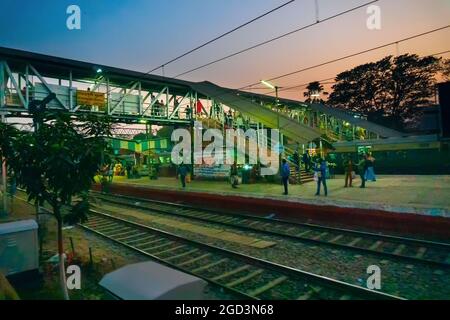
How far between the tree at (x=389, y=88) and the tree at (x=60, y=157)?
2068 inches

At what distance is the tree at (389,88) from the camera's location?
46781 mm

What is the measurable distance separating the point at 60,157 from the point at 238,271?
472 centimetres

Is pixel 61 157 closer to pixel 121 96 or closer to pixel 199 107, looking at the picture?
pixel 121 96

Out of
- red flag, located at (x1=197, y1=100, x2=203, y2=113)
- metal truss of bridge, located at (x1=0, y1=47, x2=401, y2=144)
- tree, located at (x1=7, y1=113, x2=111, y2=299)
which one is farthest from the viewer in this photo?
red flag, located at (x1=197, y1=100, x2=203, y2=113)

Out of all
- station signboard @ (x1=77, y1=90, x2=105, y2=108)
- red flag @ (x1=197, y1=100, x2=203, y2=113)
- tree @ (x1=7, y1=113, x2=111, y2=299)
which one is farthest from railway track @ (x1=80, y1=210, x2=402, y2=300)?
red flag @ (x1=197, y1=100, x2=203, y2=113)

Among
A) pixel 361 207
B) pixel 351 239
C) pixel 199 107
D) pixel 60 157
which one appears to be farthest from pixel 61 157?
pixel 199 107

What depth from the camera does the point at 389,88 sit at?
50.0m

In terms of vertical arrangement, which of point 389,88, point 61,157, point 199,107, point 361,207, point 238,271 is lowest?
point 238,271

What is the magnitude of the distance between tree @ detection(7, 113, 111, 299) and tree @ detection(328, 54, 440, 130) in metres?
52.5

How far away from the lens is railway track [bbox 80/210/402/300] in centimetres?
576

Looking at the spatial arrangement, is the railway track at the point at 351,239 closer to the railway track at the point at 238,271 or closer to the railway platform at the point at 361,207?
the railway platform at the point at 361,207

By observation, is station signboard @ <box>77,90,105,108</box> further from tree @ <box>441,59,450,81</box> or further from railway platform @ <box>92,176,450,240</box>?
tree @ <box>441,59,450,81</box>

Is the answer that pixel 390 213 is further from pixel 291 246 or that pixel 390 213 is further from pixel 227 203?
pixel 227 203

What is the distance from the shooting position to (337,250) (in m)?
8.42
